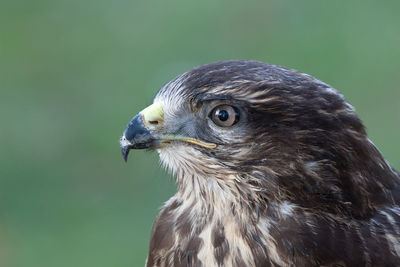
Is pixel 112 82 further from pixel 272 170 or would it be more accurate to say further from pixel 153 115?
pixel 272 170

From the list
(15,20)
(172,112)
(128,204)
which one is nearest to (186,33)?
(15,20)

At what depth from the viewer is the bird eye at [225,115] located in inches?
134

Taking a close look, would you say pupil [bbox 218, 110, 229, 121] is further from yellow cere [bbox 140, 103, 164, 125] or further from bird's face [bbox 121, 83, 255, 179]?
yellow cere [bbox 140, 103, 164, 125]

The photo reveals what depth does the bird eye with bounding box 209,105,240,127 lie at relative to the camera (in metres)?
3.40

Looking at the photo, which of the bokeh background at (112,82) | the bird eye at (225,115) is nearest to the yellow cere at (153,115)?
the bird eye at (225,115)

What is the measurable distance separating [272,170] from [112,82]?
19.1 ft

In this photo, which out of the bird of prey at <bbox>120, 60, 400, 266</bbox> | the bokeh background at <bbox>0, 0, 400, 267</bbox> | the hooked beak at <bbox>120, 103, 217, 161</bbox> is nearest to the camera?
the bird of prey at <bbox>120, 60, 400, 266</bbox>

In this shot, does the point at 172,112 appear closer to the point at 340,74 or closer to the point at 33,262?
the point at 33,262

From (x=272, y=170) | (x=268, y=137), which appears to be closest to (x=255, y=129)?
(x=268, y=137)

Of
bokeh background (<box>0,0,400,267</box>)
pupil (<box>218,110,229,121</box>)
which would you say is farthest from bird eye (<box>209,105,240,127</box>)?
bokeh background (<box>0,0,400,267</box>)

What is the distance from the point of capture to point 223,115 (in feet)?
11.2

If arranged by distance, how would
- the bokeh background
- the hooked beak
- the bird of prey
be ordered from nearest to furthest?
the bird of prey, the hooked beak, the bokeh background

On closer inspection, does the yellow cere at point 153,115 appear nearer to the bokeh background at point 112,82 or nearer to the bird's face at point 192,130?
the bird's face at point 192,130

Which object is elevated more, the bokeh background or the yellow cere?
the yellow cere
